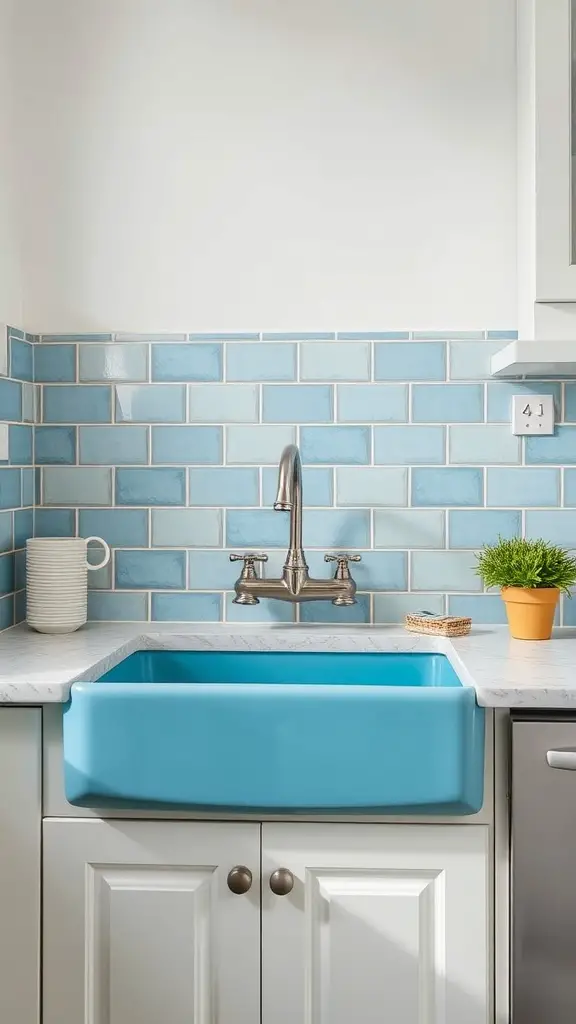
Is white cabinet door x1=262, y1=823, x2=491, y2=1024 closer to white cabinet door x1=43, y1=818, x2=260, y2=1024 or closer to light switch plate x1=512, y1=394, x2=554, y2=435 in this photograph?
white cabinet door x1=43, y1=818, x2=260, y2=1024

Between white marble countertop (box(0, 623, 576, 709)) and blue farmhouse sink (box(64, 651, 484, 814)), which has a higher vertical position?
white marble countertop (box(0, 623, 576, 709))

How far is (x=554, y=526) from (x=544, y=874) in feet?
2.60

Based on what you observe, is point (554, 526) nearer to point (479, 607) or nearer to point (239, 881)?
point (479, 607)

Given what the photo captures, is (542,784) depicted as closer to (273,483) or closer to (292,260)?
(273,483)

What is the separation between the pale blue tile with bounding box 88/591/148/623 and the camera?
6.72 feet

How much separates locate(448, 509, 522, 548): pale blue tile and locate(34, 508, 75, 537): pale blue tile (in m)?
0.77

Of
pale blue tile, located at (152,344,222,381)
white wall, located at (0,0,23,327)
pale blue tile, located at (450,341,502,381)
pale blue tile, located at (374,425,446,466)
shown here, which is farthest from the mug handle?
pale blue tile, located at (450,341,502,381)

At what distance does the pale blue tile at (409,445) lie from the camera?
2006 mm

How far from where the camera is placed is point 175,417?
203cm

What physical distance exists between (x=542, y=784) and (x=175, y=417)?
1.05 metres

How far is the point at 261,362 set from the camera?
6.61 ft

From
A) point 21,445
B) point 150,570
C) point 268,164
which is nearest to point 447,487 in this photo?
point 150,570

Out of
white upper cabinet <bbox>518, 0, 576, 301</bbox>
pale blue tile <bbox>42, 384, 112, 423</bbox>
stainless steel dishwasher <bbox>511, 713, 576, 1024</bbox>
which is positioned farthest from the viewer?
pale blue tile <bbox>42, 384, 112, 423</bbox>

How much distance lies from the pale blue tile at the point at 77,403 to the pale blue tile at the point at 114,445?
1.1 inches
